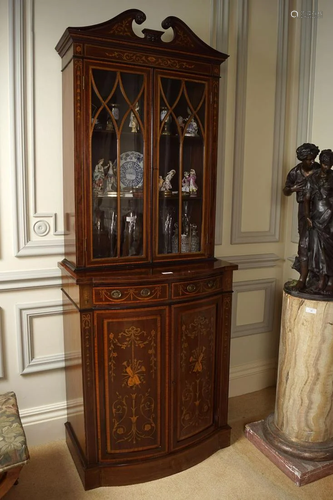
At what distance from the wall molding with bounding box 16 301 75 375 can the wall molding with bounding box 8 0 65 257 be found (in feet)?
0.77

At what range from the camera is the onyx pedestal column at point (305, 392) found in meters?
1.68

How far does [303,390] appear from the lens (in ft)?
5.73

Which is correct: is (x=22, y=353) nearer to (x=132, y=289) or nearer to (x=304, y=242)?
(x=132, y=289)

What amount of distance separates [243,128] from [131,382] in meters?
1.36

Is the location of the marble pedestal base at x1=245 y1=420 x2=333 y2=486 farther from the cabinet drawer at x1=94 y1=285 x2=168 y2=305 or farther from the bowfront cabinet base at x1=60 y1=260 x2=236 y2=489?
the cabinet drawer at x1=94 y1=285 x2=168 y2=305

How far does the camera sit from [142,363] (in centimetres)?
160

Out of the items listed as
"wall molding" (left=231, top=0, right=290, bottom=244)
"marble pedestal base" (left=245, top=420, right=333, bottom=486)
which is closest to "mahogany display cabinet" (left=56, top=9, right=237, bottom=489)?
"marble pedestal base" (left=245, top=420, right=333, bottom=486)

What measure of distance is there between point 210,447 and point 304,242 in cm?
98

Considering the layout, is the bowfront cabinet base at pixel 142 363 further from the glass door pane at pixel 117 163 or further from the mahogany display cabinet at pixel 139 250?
the glass door pane at pixel 117 163

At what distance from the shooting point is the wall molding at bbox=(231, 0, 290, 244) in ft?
6.81

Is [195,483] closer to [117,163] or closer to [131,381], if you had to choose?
[131,381]

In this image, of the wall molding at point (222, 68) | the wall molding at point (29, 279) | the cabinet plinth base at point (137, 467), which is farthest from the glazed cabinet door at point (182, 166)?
the cabinet plinth base at point (137, 467)

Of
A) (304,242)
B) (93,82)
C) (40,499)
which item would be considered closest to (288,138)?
(304,242)

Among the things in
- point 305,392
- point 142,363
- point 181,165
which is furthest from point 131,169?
point 305,392
